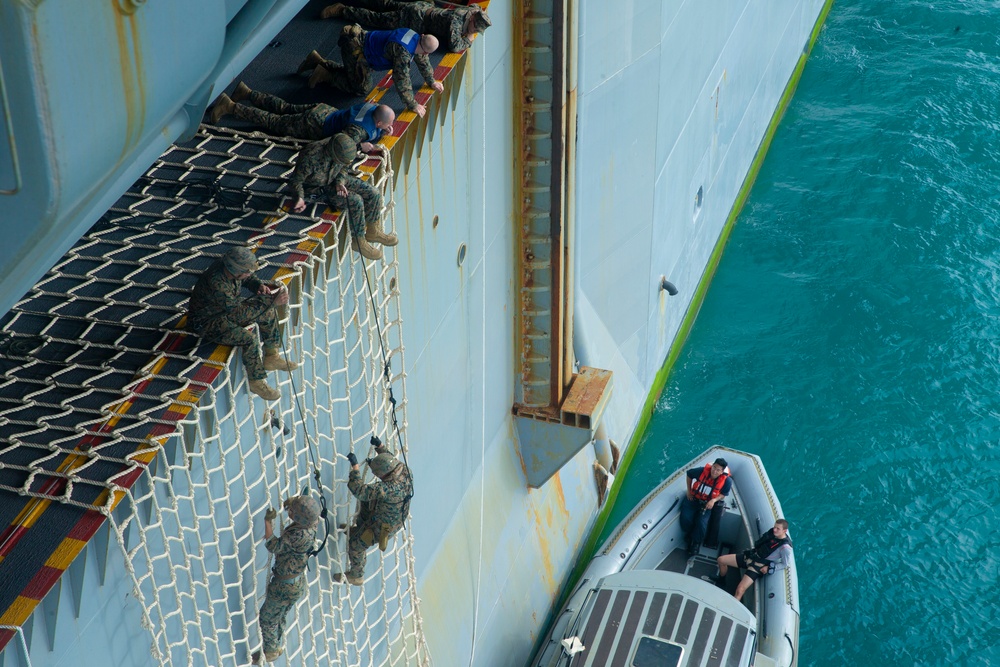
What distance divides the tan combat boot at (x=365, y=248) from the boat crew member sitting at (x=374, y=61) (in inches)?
46.8

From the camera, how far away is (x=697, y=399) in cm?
1579

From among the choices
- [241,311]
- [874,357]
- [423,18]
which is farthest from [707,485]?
[241,311]

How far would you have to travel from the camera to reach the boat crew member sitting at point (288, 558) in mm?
6738

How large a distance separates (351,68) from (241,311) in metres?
3.59

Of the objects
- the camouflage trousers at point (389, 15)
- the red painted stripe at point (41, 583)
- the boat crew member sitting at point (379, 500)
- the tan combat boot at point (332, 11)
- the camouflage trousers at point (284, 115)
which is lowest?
the boat crew member sitting at point (379, 500)

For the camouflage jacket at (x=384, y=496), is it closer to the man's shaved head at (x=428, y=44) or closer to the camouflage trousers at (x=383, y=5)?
Result: the man's shaved head at (x=428, y=44)

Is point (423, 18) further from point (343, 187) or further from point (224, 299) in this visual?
point (224, 299)

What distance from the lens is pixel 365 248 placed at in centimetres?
732

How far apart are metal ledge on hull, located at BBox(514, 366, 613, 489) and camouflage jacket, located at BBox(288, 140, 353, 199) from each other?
14.8ft

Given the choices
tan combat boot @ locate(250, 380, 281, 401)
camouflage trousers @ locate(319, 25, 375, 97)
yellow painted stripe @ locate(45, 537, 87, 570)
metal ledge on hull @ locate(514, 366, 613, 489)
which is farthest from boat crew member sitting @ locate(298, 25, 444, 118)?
yellow painted stripe @ locate(45, 537, 87, 570)

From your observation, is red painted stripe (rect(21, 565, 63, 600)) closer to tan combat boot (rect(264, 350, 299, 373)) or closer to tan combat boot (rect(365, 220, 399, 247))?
tan combat boot (rect(264, 350, 299, 373))

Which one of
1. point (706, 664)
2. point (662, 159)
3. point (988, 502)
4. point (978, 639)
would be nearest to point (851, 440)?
point (988, 502)

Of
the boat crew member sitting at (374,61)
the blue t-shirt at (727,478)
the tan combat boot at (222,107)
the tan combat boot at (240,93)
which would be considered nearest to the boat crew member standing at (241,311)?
the boat crew member sitting at (374,61)

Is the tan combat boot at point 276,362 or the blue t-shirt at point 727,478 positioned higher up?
the tan combat boot at point 276,362
